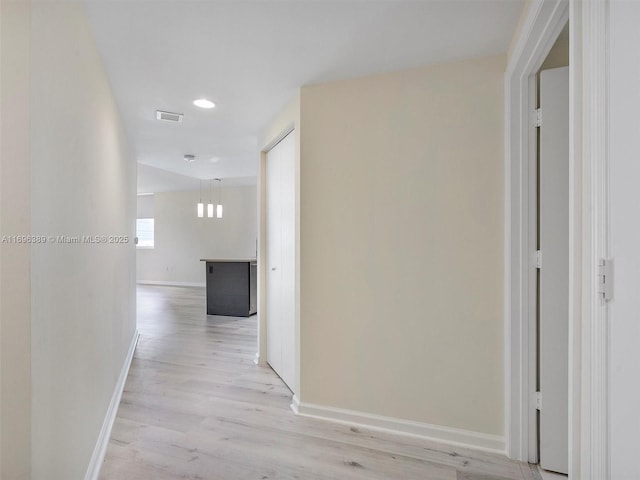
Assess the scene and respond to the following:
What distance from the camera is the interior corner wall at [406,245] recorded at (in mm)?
2299

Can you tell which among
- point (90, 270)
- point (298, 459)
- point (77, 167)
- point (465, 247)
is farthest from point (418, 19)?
point (298, 459)

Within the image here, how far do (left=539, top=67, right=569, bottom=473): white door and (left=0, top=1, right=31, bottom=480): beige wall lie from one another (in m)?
2.24

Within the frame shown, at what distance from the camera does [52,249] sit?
4.53 ft

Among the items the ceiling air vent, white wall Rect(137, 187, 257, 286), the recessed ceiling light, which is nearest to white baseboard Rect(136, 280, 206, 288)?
white wall Rect(137, 187, 257, 286)

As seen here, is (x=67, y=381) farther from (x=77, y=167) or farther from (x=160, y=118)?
(x=160, y=118)

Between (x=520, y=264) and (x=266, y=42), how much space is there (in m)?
1.86

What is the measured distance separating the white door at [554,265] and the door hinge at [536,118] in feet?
0.08

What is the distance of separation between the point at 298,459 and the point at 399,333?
0.94 meters

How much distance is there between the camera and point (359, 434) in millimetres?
2453
